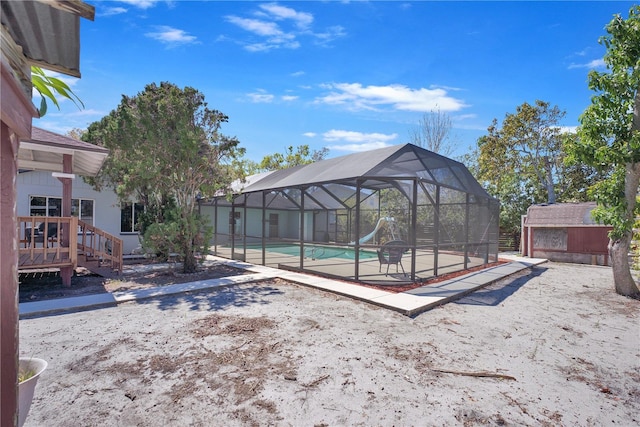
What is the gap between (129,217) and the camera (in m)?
12.1

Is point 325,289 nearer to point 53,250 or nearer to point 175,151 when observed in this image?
point 175,151

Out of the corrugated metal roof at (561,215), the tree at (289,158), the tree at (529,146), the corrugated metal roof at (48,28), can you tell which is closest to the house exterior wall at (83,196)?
the corrugated metal roof at (48,28)

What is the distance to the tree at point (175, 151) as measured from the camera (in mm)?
7160

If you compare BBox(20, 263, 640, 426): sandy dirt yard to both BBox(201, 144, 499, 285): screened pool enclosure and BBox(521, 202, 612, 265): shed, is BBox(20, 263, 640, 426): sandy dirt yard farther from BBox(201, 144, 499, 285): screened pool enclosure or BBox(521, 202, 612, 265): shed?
BBox(521, 202, 612, 265): shed

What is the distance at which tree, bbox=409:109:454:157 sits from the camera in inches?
763

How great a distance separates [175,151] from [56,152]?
227cm

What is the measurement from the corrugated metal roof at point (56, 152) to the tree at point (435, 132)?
17.4m

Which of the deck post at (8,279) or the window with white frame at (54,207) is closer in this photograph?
the deck post at (8,279)

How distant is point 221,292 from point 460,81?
1238 centimetres

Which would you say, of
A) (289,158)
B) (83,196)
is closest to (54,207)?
(83,196)

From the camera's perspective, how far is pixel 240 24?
5188mm

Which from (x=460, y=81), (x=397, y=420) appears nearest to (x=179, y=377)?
(x=397, y=420)

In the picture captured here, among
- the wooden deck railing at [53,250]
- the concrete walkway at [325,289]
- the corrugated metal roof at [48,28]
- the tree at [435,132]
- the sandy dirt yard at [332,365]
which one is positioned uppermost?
the tree at [435,132]

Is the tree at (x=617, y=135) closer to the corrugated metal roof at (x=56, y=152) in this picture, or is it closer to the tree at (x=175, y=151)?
the tree at (x=175, y=151)
